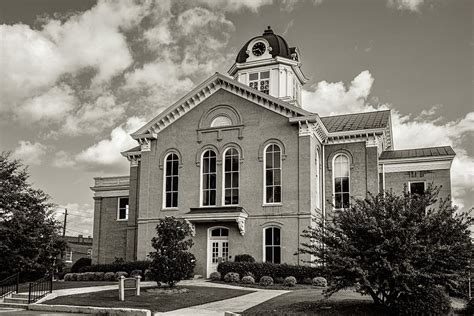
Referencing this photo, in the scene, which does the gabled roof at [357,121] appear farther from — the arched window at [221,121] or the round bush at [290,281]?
the round bush at [290,281]

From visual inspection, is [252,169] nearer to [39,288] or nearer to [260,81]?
[260,81]

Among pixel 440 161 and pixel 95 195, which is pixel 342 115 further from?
pixel 95 195

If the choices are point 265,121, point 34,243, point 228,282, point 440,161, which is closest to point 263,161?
point 265,121

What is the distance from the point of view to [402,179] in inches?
1347

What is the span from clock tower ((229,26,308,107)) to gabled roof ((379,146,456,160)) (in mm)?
7943

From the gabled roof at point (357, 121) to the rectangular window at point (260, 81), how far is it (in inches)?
190

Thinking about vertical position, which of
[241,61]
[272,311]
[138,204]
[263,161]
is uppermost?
[241,61]

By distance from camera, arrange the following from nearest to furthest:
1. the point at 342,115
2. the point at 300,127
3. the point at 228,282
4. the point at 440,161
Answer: the point at 228,282, the point at 300,127, the point at 440,161, the point at 342,115

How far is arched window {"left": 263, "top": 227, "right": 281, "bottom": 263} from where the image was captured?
30.7 meters

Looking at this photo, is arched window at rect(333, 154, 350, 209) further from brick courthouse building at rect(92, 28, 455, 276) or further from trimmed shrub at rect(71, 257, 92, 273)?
trimmed shrub at rect(71, 257, 92, 273)

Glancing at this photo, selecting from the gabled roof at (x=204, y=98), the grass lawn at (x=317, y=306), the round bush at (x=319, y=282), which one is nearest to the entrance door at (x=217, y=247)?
the round bush at (x=319, y=282)

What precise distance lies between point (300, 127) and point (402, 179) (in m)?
7.89

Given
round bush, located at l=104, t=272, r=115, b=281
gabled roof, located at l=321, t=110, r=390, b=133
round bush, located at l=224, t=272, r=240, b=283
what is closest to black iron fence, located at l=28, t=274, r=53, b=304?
round bush, located at l=104, t=272, r=115, b=281

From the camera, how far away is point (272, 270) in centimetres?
2828
